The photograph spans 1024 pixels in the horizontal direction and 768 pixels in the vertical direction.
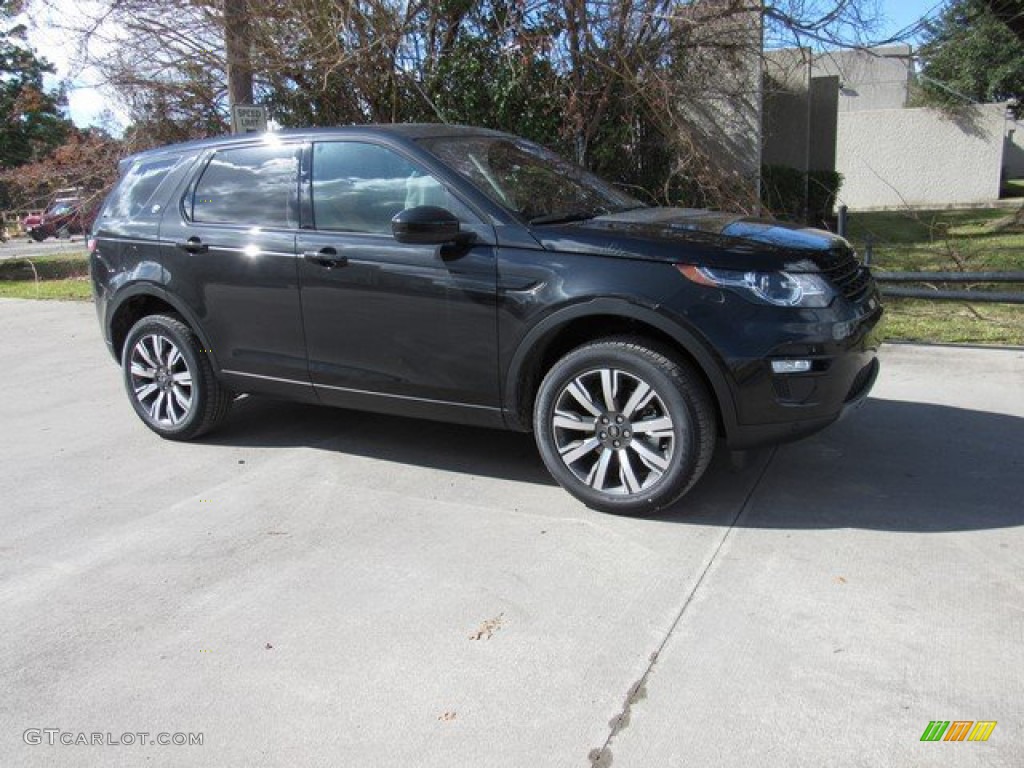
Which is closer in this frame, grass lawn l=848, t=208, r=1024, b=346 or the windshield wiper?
the windshield wiper

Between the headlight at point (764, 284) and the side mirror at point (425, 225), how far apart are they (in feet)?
3.78

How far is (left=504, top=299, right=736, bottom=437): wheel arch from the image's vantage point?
401 centimetres

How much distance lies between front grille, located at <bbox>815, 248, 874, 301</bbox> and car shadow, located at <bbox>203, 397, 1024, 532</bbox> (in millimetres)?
995

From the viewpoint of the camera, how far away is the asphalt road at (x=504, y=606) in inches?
108

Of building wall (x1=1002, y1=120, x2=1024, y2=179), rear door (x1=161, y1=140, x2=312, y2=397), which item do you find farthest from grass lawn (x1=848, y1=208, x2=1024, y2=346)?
building wall (x1=1002, y1=120, x2=1024, y2=179)

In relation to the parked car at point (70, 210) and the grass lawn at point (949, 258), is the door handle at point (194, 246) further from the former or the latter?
the parked car at point (70, 210)

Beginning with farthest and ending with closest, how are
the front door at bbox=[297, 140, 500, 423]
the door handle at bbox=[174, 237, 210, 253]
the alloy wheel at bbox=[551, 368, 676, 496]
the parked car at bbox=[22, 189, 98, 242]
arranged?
the parked car at bbox=[22, 189, 98, 242], the door handle at bbox=[174, 237, 210, 253], the front door at bbox=[297, 140, 500, 423], the alloy wheel at bbox=[551, 368, 676, 496]

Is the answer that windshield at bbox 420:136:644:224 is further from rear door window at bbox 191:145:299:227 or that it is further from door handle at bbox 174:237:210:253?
door handle at bbox 174:237:210:253

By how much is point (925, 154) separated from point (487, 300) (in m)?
25.5

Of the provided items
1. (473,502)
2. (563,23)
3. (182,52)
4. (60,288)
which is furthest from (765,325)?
(60,288)

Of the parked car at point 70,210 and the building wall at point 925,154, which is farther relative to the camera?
the building wall at point 925,154

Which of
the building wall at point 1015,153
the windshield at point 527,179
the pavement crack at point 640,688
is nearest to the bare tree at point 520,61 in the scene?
the windshield at point 527,179

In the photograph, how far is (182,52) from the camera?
38.8 ft

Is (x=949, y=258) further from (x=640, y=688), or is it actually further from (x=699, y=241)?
(x=640, y=688)
